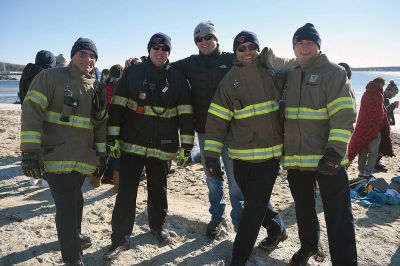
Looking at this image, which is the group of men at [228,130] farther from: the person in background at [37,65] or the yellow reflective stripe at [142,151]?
the person in background at [37,65]

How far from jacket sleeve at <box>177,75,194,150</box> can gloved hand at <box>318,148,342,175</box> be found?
4.47 feet

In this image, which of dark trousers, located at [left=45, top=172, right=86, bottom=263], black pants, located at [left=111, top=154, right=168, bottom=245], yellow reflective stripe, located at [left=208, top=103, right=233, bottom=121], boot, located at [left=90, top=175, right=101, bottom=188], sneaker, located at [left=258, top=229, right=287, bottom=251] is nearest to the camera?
dark trousers, located at [left=45, top=172, right=86, bottom=263]

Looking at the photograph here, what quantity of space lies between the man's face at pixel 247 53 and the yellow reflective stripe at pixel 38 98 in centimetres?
170

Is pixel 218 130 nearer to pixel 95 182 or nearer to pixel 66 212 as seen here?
pixel 66 212

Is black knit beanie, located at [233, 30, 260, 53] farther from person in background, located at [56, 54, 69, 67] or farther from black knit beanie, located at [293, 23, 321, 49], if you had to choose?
person in background, located at [56, 54, 69, 67]

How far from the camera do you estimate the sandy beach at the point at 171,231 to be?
361cm

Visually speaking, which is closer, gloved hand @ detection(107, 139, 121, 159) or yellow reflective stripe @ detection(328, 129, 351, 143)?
yellow reflective stripe @ detection(328, 129, 351, 143)

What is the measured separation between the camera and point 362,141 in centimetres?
676

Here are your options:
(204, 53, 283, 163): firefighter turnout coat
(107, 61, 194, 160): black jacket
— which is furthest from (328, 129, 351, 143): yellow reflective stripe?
(107, 61, 194, 160): black jacket

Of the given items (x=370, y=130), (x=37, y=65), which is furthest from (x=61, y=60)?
(x=370, y=130)

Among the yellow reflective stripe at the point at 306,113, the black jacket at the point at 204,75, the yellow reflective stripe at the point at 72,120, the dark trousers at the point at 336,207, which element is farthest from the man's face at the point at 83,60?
the dark trousers at the point at 336,207

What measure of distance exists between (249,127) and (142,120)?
42.4 inches

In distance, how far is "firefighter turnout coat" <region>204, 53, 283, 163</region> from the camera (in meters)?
3.13

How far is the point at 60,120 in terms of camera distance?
3100mm
